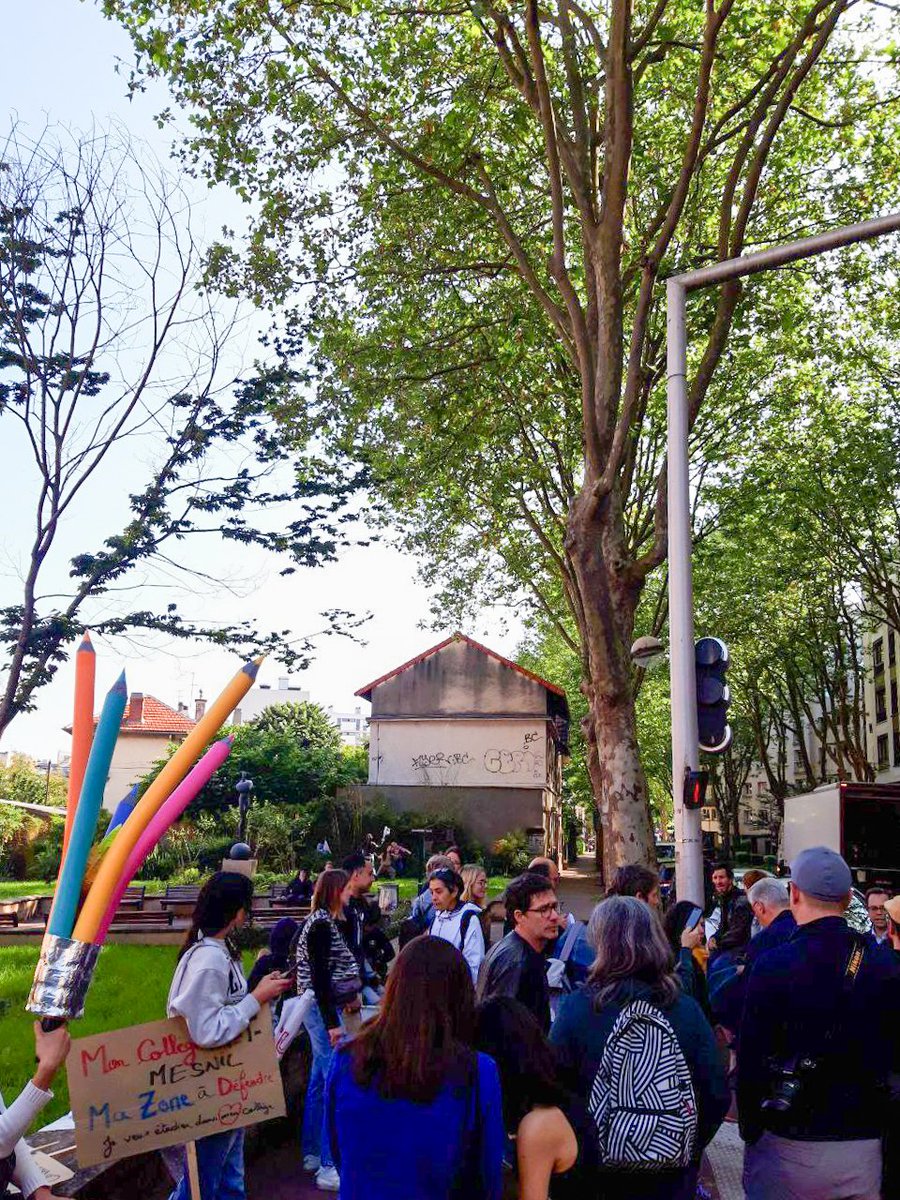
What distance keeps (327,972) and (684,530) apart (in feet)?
14.8

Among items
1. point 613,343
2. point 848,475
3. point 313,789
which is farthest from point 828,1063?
point 313,789

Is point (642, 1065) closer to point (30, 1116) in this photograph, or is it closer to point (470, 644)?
point (30, 1116)

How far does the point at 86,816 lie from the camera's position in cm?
291

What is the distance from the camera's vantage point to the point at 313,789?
1458 inches

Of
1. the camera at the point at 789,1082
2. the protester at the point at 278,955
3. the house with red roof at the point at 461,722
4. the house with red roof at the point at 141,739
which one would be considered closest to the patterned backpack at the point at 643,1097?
the camera at the point at 789,1082

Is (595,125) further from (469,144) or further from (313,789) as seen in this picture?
(313,789)

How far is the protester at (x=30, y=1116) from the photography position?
2.75m

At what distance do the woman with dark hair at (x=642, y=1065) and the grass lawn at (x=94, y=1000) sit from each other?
3717 millimetres

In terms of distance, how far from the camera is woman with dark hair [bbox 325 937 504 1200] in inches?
104

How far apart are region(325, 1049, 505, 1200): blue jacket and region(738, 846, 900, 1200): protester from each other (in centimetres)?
140

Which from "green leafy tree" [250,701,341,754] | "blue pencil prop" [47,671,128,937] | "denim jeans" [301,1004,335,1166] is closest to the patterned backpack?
"blue pencil prop" [47,671,128,937]

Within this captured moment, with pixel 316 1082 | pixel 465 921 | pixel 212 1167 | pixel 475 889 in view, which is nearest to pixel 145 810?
pixel 212 1167

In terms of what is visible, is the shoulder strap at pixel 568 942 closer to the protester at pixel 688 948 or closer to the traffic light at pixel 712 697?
the protester at pixel 688 948

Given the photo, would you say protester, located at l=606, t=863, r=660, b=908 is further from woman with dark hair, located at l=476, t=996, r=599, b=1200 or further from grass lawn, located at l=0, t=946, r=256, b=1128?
grass lawn, located at l=0, t=946, r=256, b=1128
